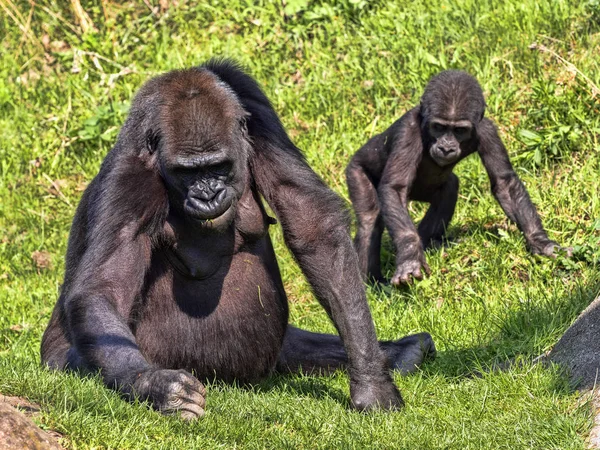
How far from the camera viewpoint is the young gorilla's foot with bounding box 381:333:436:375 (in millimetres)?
6234

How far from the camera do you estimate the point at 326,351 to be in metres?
6.68

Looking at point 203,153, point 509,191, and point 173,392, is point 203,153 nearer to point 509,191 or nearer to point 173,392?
point 173,392

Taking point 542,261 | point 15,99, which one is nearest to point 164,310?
point 542,261

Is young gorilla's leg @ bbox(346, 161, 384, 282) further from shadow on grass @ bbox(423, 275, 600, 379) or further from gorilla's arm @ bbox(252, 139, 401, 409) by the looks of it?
gorilla's arm @ bbox(252, 139, 401, 409)

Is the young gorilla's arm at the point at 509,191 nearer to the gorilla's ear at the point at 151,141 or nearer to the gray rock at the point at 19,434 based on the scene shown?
the gorilla's ear at the point at 151,141

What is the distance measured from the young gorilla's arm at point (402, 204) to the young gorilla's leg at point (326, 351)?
157cm

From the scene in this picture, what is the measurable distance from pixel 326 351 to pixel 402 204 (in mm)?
2550

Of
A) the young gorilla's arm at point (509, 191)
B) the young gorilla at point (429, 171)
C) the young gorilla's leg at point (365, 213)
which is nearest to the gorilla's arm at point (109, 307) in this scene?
the young gorilla at point (429, 171)

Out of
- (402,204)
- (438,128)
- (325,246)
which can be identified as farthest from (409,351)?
(438,128)

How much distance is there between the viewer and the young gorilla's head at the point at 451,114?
8875 millimetres

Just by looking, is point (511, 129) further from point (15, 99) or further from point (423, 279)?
point (15, 99)

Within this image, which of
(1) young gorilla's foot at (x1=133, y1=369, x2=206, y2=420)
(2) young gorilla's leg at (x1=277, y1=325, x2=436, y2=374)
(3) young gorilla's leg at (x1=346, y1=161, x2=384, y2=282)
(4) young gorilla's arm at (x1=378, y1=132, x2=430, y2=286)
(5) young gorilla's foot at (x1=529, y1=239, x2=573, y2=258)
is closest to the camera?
(1) young gorilla's foot at (x1=133, y1=369, x2=206, y2=420)

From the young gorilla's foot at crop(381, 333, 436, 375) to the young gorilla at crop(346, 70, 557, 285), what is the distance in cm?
193

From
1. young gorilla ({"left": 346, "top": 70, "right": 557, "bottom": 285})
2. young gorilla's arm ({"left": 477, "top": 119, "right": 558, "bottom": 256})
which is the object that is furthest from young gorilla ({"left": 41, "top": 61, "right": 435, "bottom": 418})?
young gorilla ({"left": 346, "top": 70, "right": 557, "bottom": 285})
